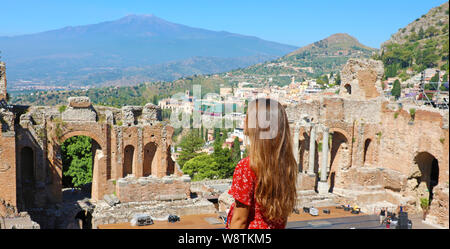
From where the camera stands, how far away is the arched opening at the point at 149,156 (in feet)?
72.6

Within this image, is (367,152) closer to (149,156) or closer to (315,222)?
(315,222)

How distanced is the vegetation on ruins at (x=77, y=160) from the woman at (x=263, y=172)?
24469 mm

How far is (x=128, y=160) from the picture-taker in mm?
21812

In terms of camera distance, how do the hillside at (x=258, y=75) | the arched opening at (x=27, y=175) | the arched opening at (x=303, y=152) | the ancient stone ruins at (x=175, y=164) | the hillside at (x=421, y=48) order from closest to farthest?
1. the ancient stone ruins at (x=175, y=164)
2. the arched opening at (x=27, y=175)
3. the arched opening at (x=303, y=152)
4. the hillside at (x=421, y=48)
5. the hillside at (x=258, y=75)

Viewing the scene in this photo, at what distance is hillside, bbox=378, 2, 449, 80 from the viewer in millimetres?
62375

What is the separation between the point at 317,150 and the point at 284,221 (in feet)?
72.8

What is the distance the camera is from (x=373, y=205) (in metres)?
23.0

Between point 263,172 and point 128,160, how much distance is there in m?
19.3

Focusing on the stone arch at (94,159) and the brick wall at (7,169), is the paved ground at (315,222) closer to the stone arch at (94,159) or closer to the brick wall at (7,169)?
the stone arch at (94,159)

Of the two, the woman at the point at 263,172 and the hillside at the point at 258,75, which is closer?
the woman at the point at 263,172

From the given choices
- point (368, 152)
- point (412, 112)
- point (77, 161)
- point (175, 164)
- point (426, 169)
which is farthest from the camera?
point (77, 161)

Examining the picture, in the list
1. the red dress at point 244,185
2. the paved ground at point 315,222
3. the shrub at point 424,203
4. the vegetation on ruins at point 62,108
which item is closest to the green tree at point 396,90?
the shrub at point 424,203

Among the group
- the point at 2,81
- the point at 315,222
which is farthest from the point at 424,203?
the point at 2,81
